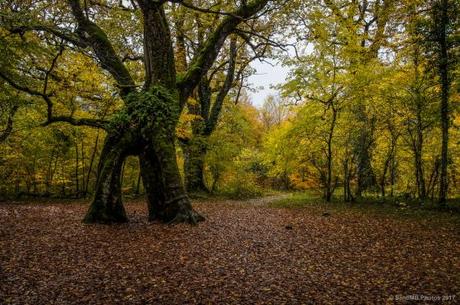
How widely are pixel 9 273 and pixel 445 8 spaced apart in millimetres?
14117

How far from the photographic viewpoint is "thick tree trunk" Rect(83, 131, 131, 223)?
927 centimetres

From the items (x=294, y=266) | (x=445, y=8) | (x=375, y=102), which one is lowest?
(x=294, y=266)

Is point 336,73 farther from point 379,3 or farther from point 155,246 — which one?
point 155,246

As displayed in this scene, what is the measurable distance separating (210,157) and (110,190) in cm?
1100

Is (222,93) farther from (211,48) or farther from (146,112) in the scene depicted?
(146,112)

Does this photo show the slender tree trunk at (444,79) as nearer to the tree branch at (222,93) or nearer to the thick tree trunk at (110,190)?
the thick tree trunk at (110,190)

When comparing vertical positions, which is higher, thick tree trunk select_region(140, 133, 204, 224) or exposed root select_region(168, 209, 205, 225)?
thick tree trunk select_region(140, 133, 204, 224)

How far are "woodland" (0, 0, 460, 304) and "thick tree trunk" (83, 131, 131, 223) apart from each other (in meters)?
0.04

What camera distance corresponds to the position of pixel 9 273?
17.7ft

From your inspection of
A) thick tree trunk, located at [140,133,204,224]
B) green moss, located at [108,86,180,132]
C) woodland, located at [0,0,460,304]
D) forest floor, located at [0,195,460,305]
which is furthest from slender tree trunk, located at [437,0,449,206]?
green moss, located at [108,86,180,132]

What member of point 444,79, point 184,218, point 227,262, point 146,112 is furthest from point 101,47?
point 444,79

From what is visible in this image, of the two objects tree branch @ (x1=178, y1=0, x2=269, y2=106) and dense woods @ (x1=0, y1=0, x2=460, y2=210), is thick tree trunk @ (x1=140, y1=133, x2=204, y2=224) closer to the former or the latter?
dense woods @ (x1=0, y1=0, x2=460, y2=210)

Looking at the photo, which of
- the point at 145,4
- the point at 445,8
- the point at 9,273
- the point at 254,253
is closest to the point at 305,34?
the point at 445,8

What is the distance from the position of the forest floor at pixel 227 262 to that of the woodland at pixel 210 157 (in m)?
0.04
